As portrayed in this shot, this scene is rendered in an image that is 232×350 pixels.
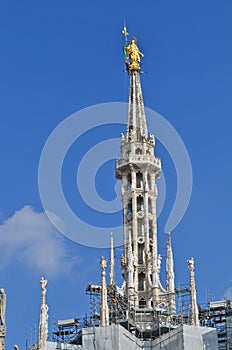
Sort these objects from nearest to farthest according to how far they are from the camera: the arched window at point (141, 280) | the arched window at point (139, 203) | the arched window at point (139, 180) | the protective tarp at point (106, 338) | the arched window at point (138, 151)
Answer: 1. the protective tarp at point (106, 338)
2. the arched window at point (141, 280)
3. the arched window at point (139, 203)
4. the arched window at point (139, 180)
5. the arched window at point (138, 151)

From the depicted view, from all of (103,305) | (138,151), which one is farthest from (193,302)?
(138,151)

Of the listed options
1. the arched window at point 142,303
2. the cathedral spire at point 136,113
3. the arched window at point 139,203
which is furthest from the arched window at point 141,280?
the cathedral spire at point 136,113

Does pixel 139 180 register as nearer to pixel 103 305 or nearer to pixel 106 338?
pixel 103 305

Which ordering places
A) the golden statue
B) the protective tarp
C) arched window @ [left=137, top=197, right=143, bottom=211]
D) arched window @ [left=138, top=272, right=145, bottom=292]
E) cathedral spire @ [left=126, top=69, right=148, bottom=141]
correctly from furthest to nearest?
the golden statue < cathedral spire @ [left=126, top=69, right=148, bottom=141] < arched window @ [left=137, top=197, right=143, bottom=211] < arched window @ [left=138, top=272, right=145, bottom=292] < the protective tarp

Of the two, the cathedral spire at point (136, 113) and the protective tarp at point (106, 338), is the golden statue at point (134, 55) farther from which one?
the protective tarp at point (106, 338)

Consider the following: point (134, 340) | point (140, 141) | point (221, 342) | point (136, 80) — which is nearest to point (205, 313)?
point (221, 342)

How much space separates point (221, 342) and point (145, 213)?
2126 centimetres

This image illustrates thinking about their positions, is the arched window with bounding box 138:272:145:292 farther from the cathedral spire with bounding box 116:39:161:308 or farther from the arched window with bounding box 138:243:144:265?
the arched window with bounding box 138:243:144:265

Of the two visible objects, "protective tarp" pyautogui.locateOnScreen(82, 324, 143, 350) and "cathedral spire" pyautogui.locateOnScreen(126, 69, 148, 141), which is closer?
"protective tarp" pyautogui.locateOnScreen(82, 324, 143, 350)

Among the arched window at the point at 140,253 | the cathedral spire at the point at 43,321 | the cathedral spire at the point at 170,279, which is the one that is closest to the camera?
the cathedral spire at the point at 43,321

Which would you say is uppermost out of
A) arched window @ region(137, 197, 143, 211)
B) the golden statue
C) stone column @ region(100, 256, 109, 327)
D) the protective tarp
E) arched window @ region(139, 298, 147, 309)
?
the golden statue

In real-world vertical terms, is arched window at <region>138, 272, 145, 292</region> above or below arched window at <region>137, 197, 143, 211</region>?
below

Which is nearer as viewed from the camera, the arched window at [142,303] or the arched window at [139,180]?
the arched window at [142,303]

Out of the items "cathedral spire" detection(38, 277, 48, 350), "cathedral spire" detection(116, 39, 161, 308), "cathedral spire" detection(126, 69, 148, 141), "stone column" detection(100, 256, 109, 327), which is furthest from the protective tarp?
"cathedral spire" detection(126, 69, 148, 141)
